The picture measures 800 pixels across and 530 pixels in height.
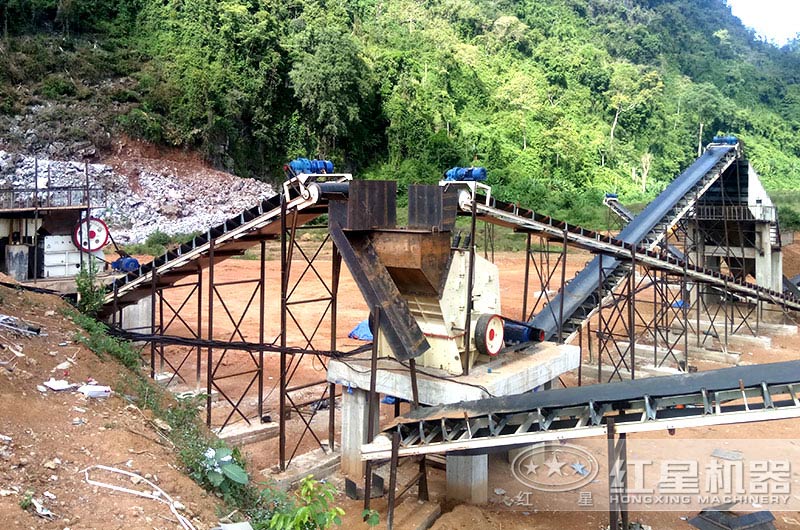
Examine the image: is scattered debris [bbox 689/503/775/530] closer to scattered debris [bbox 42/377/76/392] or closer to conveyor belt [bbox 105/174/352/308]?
conveyor belt [bbox 105/174/352/308]

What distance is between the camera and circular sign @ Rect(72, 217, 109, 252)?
65.7ft

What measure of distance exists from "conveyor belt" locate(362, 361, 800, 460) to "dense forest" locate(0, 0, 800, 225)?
125ft

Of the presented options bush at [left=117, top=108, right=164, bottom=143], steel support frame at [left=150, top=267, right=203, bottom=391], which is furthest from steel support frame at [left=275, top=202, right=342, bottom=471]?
bush at [left=117, top=108, right=164, bottom=143]

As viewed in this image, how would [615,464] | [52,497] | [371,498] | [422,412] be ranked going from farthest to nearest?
[371,498]
[422,412]
[615,464]
[52,497]

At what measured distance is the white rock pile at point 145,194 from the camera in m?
38.9

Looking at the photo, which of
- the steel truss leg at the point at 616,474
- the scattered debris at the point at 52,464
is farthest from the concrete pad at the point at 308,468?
the steel truss leg at the point at 616,474

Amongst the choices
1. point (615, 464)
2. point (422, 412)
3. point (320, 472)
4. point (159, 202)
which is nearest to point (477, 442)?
point (422, 412)

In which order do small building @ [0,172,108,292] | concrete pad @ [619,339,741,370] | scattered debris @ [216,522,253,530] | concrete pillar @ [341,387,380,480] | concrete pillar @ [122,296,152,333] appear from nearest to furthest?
scattered debris @ [216,522,253,530] → concrete pillar @ [341,387,380,480] → small building @ [0,172,108,292] → concrete pillar @ [122,296,152,333] → concrete pad @ [619,339,741,370]

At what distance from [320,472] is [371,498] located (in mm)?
1228

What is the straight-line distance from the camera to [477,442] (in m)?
10.8

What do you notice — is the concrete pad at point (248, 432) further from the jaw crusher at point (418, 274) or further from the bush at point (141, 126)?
the bush at point (141, 126)

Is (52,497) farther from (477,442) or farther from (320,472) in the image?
(320,472)

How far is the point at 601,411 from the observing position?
10.2m
